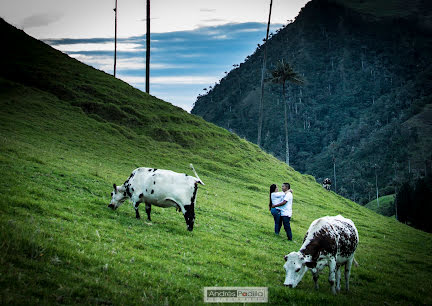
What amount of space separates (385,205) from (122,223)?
132569 mm

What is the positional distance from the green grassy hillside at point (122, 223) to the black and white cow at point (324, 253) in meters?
0.51

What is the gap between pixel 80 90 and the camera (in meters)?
49.2

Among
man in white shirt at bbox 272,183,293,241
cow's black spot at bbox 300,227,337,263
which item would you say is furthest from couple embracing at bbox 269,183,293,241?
cow's black spot at bbox 300,227,337,263

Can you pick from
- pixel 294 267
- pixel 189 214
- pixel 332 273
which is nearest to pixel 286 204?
pixel 189 214

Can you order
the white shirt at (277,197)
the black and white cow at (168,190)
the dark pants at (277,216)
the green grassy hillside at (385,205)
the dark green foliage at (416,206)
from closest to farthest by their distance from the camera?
1. the black and white cow at (168,190)
2. the white shirt at (277,197)
3. the dark pants at (277,216)
4. the dark green foliage at (416,206)
5. the green grassy hillside at (385,205)

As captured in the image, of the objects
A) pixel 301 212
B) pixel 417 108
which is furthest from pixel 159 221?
pixel 417 108

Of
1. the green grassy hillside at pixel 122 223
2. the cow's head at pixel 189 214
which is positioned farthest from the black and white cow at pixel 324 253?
the cow's head at pixel 189 214

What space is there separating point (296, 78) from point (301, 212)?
158ft

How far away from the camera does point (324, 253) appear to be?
38.9 feet

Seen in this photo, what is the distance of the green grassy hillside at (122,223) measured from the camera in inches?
356

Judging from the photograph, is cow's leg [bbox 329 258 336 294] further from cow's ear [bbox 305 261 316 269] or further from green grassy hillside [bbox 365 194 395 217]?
green grassy hillside [bbox 365 194 395 217]

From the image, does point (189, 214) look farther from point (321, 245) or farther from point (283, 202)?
point (321, 245)

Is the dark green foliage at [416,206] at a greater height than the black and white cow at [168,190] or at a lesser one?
lesser

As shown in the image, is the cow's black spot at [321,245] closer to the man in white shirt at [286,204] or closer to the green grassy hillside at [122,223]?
the green grassy hillside at [122,223]
